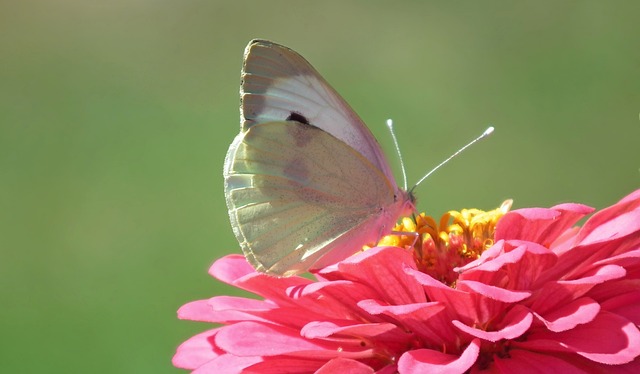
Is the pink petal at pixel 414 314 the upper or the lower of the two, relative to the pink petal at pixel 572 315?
upper

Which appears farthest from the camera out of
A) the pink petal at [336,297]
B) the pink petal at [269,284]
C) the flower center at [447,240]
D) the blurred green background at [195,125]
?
the blurred green background at [195,125]

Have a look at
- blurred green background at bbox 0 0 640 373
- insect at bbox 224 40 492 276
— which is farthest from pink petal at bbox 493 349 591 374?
blurred green background at bbox 0 0 640 373

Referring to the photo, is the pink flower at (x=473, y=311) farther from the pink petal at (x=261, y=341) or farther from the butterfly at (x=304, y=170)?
the butterfly at (x=304, y=170)

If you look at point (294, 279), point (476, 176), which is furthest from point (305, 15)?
point (294, 279)

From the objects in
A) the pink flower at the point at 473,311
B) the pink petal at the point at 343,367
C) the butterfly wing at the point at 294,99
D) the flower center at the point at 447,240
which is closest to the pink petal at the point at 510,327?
the pink flower at the point at 473,311

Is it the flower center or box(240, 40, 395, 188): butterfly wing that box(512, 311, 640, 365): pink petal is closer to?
the flower center

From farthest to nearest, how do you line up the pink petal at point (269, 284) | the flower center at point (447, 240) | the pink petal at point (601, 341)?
the flower center at point (447, 240) → the pink petal at point (269, 284) → the pink petal at point (601, 341)

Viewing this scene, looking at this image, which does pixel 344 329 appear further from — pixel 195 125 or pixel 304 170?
pixel 195 125

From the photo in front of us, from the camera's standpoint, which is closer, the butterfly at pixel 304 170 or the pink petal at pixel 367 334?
the pink petal at pixel 367 334
